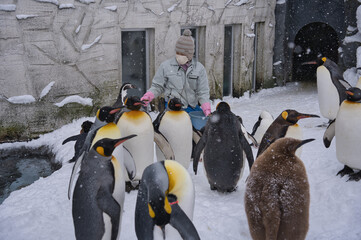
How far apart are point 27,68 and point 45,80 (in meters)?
0.30

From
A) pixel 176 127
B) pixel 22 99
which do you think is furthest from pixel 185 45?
pixel 22 99

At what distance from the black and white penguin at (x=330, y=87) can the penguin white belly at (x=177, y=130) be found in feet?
8.44

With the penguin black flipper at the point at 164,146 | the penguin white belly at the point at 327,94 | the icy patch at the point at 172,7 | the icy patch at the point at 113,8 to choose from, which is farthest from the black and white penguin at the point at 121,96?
the penguin white belly at the point at 327,94

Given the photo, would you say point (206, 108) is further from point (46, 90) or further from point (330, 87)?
point (46, 90)

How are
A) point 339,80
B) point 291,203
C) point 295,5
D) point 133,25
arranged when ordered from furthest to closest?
point 295,5 → point 133,25 → point 339,80 → point 291,203

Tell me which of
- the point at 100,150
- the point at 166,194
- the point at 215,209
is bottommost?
the point at 215,209

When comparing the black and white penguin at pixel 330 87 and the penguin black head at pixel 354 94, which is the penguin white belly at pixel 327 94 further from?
the penguin black head at pixel 354 94

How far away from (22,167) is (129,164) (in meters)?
2.40

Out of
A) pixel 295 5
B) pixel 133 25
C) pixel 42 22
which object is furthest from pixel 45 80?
pixel 295 5

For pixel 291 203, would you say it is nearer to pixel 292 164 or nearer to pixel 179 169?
pixel 292 164

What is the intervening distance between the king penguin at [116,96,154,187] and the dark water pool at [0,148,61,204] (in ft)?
5.31

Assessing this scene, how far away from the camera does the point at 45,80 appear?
5793mm

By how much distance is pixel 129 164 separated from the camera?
10.9 ft

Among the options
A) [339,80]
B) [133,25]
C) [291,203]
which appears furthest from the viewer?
[133,25]
